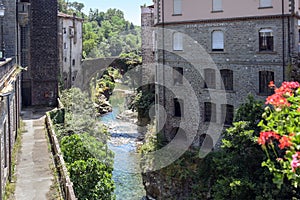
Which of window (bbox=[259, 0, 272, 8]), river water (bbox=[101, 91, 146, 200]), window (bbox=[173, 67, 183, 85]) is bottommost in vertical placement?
river water (bbox=[101, 91, 146, 200])

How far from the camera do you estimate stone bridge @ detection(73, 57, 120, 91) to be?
45.4 metres

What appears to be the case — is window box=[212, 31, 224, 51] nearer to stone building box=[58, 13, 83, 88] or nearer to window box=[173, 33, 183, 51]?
window box=[173, 33, 183, 51]

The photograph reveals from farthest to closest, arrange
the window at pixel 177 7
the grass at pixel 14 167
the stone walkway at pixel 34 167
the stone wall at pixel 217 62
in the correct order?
the window at pixel 177 7 < the stone wall at pixel 217 62 < the stone walkway at pixel 34 167 < the grass at pixel 14 167

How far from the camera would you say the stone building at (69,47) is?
4069 centimetres

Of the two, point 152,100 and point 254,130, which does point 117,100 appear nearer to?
point 152,100

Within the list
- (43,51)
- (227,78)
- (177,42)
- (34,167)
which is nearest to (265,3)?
(227,78)

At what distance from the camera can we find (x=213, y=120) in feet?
84.6

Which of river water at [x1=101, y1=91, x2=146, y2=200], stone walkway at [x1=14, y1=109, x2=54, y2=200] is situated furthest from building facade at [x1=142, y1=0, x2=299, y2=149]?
stone walkway at [x1=14, y1=109, x2=54, y2=200]

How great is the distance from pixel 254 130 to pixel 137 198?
10.5 metres

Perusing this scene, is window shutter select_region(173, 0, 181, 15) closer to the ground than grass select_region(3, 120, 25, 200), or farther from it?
farther from it

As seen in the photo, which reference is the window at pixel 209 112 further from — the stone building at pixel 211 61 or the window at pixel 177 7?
the window at pixel 177 7

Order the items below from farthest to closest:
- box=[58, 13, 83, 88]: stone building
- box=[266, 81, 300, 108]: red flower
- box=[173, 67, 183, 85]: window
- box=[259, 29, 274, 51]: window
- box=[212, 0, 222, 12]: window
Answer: box=[58, 13, 83, 88]: stone building → box=[173, 67, 183, 85]: window → box=[212, 0, 222, 12]: window → box=[259, 29, 274, 51]: window → box=[266, 81, 300, 108]: red flower

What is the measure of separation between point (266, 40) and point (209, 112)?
6096 mm

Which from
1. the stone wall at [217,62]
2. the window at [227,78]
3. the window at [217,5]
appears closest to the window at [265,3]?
the stone wall at [217,62]
